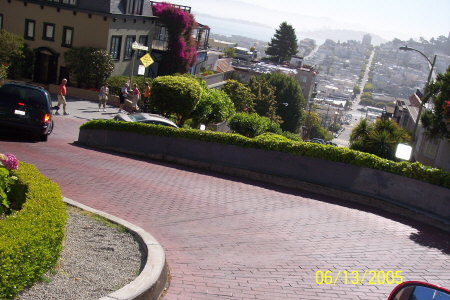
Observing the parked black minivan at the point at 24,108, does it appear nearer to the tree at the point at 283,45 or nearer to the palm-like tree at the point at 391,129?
the palm-like tree at the point at 391,129

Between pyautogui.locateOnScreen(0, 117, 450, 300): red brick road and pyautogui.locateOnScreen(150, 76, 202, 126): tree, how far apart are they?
9.41 m

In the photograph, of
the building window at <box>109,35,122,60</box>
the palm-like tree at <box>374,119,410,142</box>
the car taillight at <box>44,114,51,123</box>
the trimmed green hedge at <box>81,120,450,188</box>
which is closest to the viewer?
the trimmed green hedge at <box>81,120,450,188</box>

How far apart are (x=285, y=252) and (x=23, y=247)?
5.01 meters

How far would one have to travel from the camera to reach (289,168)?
53.7ft

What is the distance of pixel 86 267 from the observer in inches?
267

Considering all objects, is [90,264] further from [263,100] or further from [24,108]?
[263,100]

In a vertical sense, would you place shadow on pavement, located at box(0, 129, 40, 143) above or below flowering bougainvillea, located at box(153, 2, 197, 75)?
below

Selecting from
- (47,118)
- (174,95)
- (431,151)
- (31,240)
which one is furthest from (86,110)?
(31,240)

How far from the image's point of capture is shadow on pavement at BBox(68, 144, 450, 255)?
39.3 feet

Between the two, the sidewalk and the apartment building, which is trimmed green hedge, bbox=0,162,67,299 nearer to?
the sidewalk

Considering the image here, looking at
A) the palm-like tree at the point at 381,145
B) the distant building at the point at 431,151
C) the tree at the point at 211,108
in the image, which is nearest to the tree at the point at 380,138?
the palm-like tree at the point at 381,145

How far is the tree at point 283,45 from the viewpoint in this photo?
137250mm

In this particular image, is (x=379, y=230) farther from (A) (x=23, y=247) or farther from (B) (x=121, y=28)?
(B) (x=121, y=28)
